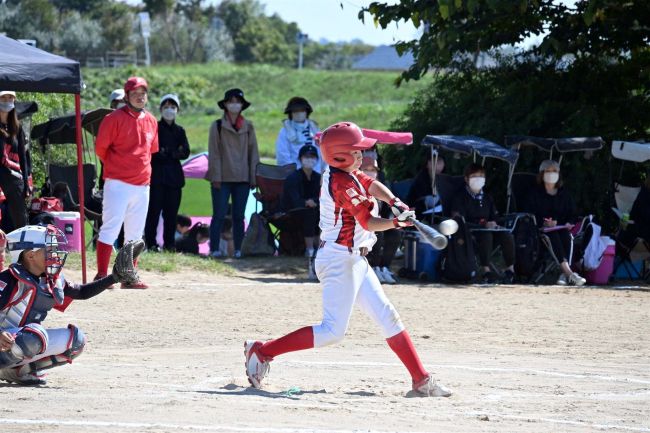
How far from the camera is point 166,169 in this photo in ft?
51.1

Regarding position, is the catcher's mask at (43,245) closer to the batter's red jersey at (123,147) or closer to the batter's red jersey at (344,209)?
the batter's red jersey at (344,209)

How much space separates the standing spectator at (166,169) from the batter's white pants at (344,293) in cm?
782

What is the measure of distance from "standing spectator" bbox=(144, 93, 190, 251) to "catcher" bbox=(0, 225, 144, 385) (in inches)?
294

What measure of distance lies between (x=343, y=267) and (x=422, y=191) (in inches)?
323

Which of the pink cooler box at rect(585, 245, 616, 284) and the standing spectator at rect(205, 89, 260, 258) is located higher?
the standing spectator at rect(205, 89, 260, 258)

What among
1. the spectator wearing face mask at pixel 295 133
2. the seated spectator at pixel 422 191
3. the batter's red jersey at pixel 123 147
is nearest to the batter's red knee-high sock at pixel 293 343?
the batter's red jersey at pixel 123 147

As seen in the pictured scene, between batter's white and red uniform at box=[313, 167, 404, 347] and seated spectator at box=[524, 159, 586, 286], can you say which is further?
seated spectator at box=[524, 159, 586, 286]

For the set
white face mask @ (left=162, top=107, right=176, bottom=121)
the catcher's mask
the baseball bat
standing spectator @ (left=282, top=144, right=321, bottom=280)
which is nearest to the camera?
the baseball bat

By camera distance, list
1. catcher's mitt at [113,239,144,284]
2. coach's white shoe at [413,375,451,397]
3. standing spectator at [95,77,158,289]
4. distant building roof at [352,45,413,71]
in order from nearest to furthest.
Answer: coach's white shoe at [413,375,451,397] → catcher's mitt at [113,239,144,284] → standing spectator at [95,77,158,289] → distant building roof at [352,45,413,71]

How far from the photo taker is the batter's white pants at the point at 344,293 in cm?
791

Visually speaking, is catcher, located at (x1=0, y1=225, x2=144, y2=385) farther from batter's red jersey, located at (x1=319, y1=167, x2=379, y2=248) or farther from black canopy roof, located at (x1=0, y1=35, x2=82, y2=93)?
black canopy roof, located at (x1=0, y1=35, x2=82, y2=93)

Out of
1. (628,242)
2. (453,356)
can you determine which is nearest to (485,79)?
(628,242)

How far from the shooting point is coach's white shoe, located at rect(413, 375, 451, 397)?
7.98 metres

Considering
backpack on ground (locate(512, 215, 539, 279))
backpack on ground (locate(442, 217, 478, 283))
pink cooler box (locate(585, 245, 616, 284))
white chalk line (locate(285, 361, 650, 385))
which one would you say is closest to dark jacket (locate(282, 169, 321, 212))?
backpack on ground (locate(442, 217, 478, 283))
